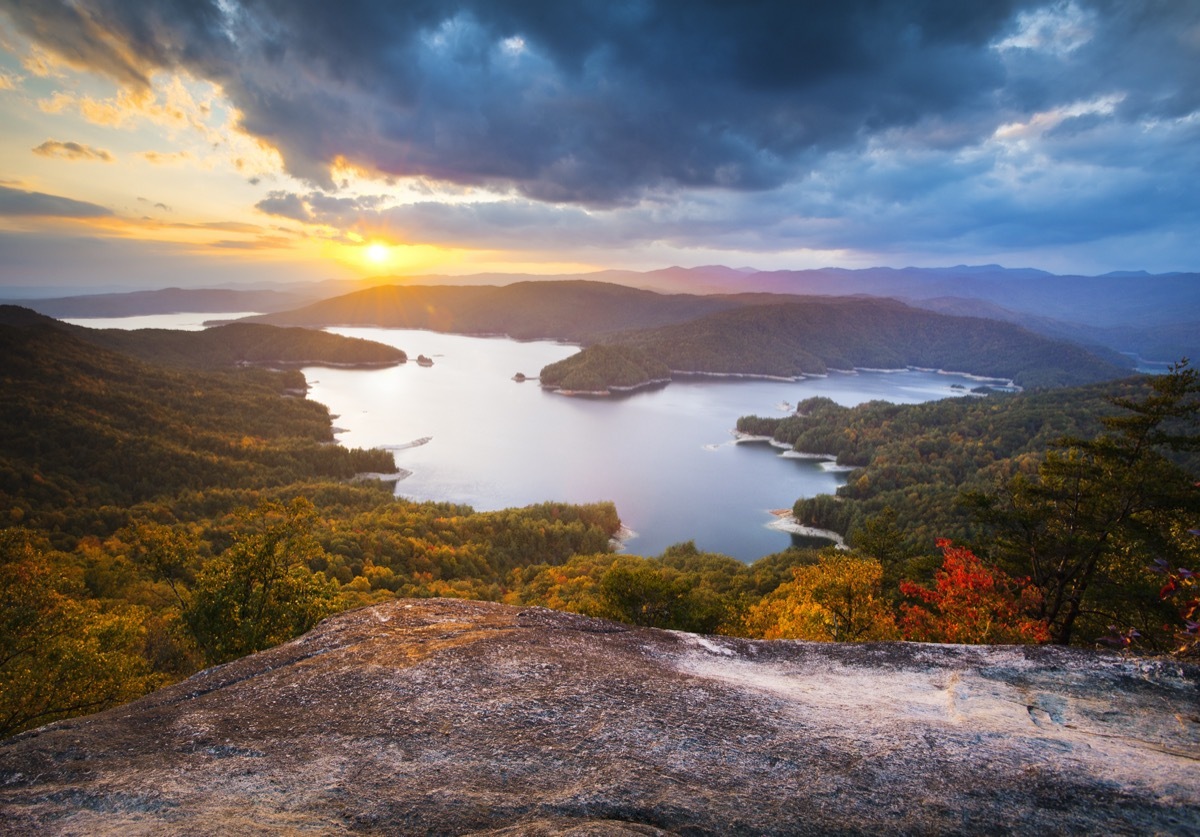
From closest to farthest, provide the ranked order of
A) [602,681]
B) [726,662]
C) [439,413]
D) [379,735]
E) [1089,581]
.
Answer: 1. [379,735]
2. [602,681]
3. [726,662]
4. [1089,581]
5. [439,413]

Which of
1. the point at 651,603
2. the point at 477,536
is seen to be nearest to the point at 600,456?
the point at 477,536

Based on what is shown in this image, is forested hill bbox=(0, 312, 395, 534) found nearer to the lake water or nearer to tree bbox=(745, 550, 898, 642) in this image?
the lake water

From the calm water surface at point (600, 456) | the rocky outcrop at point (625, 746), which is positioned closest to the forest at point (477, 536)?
the rocky outcrop at point (625, 746)

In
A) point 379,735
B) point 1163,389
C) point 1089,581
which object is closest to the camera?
point 379,735

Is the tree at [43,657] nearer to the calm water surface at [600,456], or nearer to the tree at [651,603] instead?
the tree at [651,603]

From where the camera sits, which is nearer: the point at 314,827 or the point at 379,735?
the point at 314,827

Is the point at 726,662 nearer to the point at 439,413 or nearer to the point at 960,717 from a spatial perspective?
the point at 960,717

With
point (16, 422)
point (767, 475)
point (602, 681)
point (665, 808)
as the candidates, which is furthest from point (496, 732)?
point (16, 422)
